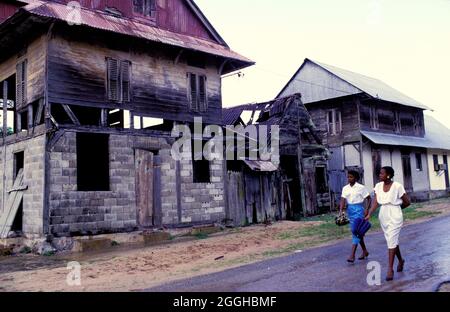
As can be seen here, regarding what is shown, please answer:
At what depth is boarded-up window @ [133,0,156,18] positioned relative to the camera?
15.5 metres

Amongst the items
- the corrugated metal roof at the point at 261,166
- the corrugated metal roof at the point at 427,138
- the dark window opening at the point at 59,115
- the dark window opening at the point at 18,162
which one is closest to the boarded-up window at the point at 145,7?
the dark window opening at the point at 59,115

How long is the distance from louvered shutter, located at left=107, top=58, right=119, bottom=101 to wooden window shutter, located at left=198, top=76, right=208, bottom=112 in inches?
145

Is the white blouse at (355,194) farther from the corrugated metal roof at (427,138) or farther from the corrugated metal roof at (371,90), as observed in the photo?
the corrugated metal roof at (371,90)

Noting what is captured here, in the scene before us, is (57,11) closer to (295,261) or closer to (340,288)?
(295,261)

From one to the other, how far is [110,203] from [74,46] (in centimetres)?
521

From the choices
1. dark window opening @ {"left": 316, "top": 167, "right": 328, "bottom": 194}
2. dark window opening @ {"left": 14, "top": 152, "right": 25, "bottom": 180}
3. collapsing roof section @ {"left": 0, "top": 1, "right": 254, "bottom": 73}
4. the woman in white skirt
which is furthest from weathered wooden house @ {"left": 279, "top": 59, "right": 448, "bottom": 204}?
the woman in white skirt

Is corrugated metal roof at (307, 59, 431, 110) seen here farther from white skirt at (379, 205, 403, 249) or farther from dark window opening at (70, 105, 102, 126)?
white skirt at (379, 205, 403, 249)

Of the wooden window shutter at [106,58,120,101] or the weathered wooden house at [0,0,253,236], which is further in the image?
the wooden window shutter at [106,58,120,101]

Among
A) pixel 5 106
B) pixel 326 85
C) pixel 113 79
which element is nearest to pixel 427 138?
pixel 326 85

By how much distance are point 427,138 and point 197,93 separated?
79.2 ft

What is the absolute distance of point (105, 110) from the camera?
44.8 ft

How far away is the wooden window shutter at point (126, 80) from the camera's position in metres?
14.1

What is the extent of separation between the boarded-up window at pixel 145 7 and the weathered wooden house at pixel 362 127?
1297 cm

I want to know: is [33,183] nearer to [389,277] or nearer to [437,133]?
[389,277]
